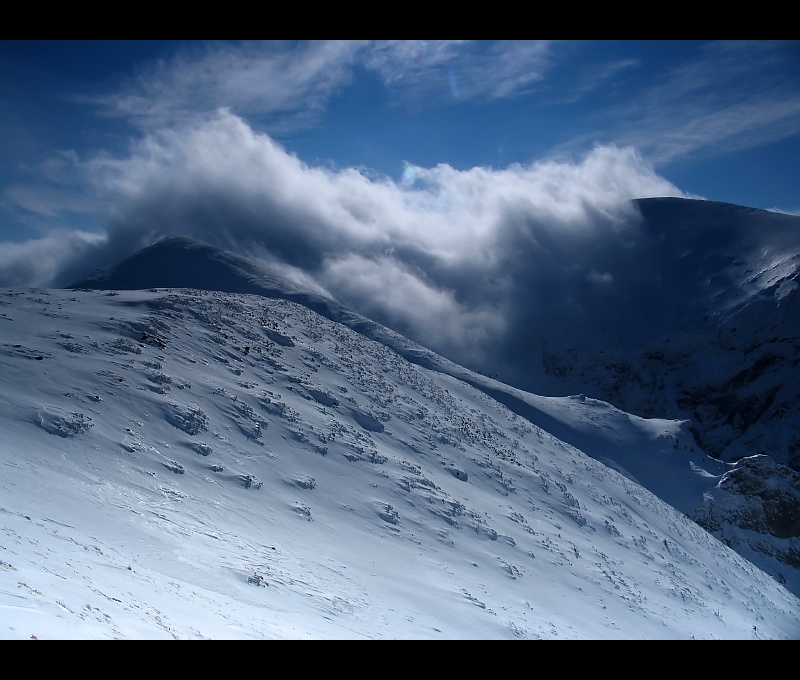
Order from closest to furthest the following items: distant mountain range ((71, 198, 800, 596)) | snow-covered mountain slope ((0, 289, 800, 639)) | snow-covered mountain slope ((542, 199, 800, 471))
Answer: snow-covered mountain slope ((0, 289, 800, 639)), distant mountain range ((71, 198, 800, 596)), snow-covered mountain slope ((542, 199, 800, 471))

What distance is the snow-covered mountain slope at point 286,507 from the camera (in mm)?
9805

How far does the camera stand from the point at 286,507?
1585 centimetres

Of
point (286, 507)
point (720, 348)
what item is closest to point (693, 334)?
point (720, 348)

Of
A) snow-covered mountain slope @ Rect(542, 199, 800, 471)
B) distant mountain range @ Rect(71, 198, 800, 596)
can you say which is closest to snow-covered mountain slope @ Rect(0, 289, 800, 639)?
distant mountain range @ Rect(71, 198, 800, 596)

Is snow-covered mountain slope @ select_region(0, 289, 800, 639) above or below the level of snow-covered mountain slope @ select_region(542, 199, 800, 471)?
below

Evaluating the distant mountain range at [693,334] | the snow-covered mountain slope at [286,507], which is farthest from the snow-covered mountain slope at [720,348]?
the snow-covered mountain slope at [286,507]

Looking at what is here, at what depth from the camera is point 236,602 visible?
9.91 m

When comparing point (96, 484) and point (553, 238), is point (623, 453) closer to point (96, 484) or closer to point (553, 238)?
point (96, 484)

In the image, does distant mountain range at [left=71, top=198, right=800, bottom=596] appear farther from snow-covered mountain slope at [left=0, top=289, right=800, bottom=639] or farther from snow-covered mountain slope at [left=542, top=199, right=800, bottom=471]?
snow-covered mountain slope at [left=0, top=289, right=800, bottom=639]

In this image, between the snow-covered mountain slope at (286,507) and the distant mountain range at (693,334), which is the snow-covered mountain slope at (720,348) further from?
the snow-covered mountain slope at (286,507)

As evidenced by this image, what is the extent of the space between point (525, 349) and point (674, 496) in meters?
93.2

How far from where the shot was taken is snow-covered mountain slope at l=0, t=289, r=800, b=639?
980 centimetres

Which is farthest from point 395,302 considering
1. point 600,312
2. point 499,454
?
point 499,454

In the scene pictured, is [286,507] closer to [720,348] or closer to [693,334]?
[693,334]
